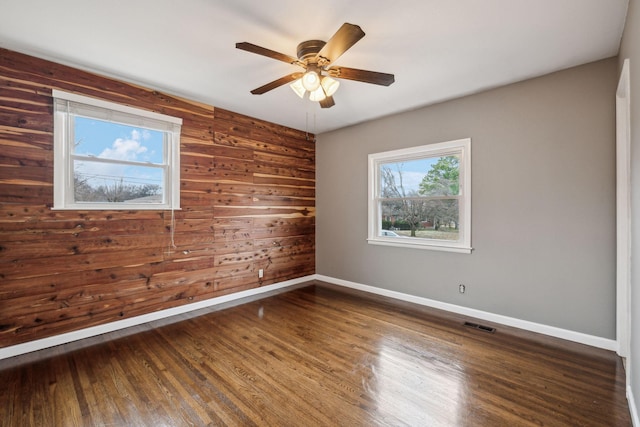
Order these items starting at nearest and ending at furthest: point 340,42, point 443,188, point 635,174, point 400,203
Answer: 1. point 635,174
2. point 340,42
3. point 443,188
4. point 400,203

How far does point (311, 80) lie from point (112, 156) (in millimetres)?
2287

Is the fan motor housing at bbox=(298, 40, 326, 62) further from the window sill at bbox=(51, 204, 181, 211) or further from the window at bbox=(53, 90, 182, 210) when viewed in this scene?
the window sill at bbox=(51, 204, 181, 211)

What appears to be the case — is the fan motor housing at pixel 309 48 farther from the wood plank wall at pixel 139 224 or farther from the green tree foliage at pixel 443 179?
the green tree foliage at pixel 443 179

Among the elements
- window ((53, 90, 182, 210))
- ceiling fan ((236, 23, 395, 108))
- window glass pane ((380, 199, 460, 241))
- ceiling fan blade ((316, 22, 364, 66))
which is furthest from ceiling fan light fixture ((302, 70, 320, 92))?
window glass pane ((380, 199, 460, 241))

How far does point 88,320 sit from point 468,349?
3668mm

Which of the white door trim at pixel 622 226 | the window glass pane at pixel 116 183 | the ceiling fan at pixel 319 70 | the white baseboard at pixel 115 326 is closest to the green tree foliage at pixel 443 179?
the white door trim at pixel 622 226

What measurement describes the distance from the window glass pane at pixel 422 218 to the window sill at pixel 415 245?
0.35 feet

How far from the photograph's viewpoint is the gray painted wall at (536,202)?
8.70 ft

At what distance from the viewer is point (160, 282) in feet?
11.2

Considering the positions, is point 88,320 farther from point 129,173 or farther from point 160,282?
point 129,173

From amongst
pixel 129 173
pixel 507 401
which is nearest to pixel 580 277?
pixel 507 401

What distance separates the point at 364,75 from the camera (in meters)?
2.34

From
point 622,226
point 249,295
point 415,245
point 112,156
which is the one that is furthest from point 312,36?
point 249,295

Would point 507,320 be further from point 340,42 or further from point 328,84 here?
point 340,42
